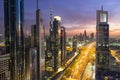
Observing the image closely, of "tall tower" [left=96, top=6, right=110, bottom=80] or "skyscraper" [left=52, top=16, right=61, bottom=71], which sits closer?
"tall tower" [left=96, top=6, right=110, bottom=80]

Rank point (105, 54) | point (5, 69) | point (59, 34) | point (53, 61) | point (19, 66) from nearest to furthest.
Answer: point (5, 69)
point (19, 66)
point (105, 54)
point (53, 61)
point (59, 34)

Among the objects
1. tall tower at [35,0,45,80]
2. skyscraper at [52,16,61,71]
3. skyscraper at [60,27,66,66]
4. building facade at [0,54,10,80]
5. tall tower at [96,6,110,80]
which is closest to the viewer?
building facade at [0,54,10,80]

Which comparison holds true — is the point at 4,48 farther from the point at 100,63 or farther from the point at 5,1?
the point at 100,63

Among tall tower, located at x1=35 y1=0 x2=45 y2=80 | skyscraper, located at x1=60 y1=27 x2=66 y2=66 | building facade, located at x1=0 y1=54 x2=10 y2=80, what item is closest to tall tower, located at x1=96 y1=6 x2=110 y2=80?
tall tower, located at x1=35 y1=0 x2=45 y2=80

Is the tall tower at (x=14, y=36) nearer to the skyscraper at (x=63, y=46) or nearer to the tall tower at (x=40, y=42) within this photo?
the tall tower at (x=40, y=42)

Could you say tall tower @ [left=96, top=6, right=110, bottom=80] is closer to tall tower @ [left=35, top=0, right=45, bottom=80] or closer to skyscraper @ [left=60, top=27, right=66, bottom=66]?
tall tower @ [left=35, top=0, right=45, bottom=80]

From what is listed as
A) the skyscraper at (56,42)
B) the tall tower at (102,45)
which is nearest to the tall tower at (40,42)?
the skyscraper at (56,42)

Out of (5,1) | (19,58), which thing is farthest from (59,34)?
(5,1)

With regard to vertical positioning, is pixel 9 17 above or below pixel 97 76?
above

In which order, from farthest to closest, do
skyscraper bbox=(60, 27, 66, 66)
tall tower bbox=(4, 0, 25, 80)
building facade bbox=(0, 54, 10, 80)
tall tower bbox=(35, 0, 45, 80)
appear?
skyscraper bbox=(60, 27, 66, 66), tall tower bbox=(35, 0, 45, 80), tall tower bbox=(4, 0, 25, 80), building facade bbox=(0, 54, 10, 80)
